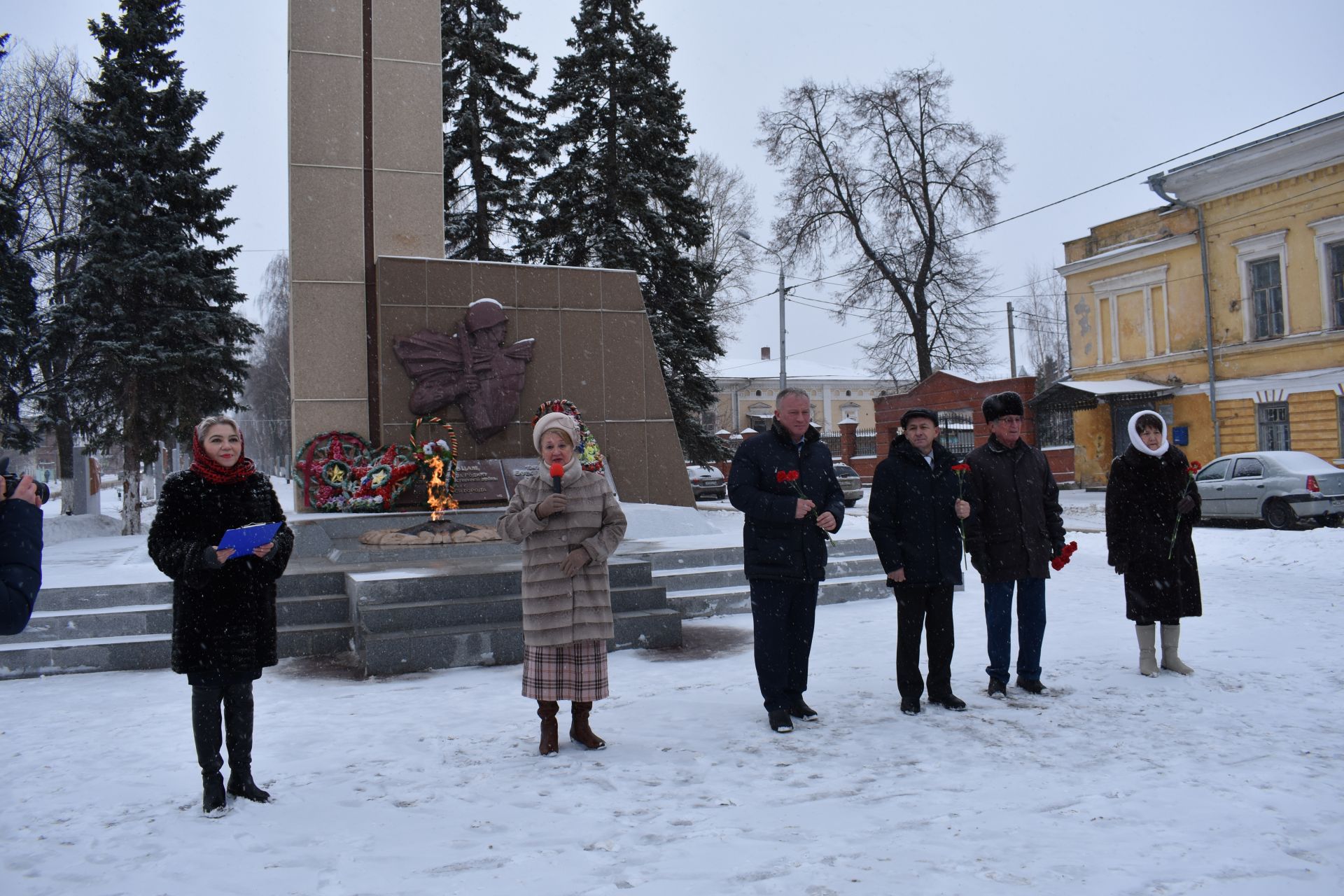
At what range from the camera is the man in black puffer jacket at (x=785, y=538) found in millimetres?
4711

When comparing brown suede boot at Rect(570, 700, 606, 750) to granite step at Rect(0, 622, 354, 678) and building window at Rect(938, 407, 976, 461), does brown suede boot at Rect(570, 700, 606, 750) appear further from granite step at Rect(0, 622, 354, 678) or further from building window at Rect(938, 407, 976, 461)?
building window at Rect(938, 407, 976, 461)

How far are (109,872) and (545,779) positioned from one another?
1.58 m

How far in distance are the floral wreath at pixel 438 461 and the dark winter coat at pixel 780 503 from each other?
5512 millimetres

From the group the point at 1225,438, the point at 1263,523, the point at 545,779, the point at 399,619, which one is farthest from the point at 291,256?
the point at 1225,438

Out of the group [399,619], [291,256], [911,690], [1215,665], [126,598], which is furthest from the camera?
[291,256]

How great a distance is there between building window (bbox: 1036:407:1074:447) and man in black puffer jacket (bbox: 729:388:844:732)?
25.2m

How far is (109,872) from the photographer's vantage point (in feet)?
10.4

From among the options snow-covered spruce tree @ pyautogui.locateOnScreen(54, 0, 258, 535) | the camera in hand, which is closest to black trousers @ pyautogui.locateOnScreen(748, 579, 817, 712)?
the camera in hand

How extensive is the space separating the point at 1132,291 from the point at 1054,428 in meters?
4.46

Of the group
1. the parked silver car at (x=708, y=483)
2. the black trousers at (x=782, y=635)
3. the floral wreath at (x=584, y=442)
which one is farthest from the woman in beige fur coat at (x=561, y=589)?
the parked silver car at (x=708, y=483)

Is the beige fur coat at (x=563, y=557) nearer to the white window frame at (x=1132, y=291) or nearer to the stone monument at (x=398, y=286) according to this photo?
the stone monument at (x=398, y=286)

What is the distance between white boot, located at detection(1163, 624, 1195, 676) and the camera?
5605mm

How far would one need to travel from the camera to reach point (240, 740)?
3820mm

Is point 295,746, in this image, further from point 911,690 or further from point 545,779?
point 911,690
